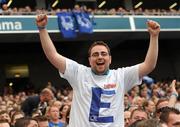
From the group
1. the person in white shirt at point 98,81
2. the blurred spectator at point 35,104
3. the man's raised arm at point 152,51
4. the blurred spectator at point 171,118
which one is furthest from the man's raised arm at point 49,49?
the blurred spectator at point 35,104

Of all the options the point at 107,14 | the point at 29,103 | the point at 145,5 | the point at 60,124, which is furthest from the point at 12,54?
the point at 60,124

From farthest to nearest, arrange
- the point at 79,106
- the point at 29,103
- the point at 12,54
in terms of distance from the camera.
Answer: the point at 12,54
the point at 29,103
the point at 79,106

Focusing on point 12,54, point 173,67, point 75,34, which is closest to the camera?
point 75,34

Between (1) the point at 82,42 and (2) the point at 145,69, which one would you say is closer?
(2) the point at 145,69

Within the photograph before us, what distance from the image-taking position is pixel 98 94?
3318 mm

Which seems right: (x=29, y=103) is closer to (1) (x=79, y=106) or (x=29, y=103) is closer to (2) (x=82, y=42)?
(1) (x=79, y=106)

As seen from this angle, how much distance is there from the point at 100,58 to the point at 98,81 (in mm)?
188

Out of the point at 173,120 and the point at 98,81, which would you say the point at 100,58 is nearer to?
the point at 98,81

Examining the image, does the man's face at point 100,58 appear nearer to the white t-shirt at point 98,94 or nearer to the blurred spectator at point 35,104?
the white t-shirt at point 98,94

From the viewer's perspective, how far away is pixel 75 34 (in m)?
16.9

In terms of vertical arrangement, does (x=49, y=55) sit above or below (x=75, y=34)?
below

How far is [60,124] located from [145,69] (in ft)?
8.23

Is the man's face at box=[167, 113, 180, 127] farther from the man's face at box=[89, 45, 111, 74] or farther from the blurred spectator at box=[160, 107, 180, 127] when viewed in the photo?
the man's face at box=[89, 45, 111, 74]

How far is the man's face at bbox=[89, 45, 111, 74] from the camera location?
3.31 meters
